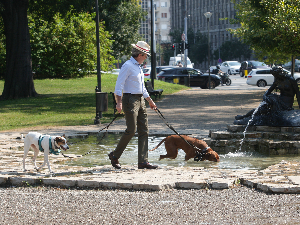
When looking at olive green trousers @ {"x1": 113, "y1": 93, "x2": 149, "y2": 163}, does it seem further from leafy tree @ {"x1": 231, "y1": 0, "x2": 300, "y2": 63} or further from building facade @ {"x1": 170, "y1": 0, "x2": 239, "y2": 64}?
building facade @ {"x1": 170, "y1": 0, "x2": 239, "y2": 64}

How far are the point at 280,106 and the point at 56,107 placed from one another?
10.8 m

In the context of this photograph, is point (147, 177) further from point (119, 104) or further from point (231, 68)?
point (231, 68)

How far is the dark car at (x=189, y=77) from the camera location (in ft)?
106

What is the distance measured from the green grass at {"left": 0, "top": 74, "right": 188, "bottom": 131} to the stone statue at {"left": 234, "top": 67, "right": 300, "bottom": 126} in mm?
5610

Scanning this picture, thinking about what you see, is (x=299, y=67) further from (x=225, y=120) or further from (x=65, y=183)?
(x=65, y=183)

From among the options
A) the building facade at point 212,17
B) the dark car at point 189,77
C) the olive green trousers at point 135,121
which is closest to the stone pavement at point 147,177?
the olive green trousers at point 135,121

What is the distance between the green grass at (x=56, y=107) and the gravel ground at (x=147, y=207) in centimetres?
794

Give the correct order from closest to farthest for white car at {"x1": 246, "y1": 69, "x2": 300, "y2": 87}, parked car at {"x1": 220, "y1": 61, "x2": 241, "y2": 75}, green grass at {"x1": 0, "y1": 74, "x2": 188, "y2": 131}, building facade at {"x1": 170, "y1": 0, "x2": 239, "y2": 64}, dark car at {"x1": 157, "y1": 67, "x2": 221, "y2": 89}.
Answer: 1. green grass at {"x1": 0, "y1": 74, "x2": 188, "y2": 131}
2. dark car at {"x1": 157, "y1": 67, "x2": 221, "y2": 89}
3. white car at {"x1": 246, "y1": 69, "x2": 300, "y2": 87}
4. parked car at {"x1": 220, "y1": 61, "x2": 241, "y2": 75}
5. building facade at {"x1": 170, "y1": 0, "x2": 239, "y2": 64}

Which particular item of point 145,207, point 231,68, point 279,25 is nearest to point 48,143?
point 145,207

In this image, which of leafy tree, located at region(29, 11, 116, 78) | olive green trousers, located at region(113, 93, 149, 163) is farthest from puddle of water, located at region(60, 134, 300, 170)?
leafy tree, located at region(29, 11, 116, 78)

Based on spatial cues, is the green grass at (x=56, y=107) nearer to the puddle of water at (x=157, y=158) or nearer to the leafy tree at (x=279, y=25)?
the puddle of water at (x=157, y=158)

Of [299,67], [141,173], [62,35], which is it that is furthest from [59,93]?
[299,67]

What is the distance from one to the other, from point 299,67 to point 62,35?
24084 mm

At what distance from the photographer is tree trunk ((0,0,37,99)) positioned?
22.0 meters
